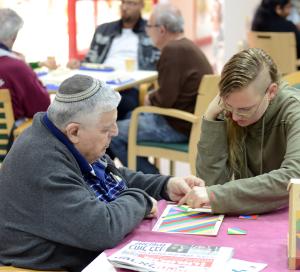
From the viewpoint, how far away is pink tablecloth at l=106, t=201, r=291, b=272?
5.91 feet

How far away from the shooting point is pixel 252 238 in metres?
1.93

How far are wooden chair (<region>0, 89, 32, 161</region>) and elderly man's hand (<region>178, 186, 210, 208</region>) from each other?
187 centimetres

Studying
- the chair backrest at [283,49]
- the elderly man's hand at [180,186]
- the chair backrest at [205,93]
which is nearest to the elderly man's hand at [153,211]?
the elderly man's hand at [180,186]

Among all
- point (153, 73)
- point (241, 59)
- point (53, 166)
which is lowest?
point (153, 73)

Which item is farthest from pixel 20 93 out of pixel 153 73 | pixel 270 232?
pixel 270 232

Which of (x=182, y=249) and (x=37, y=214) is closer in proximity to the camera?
(x=182, y=249)

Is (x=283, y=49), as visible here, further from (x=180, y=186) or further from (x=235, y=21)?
(x=180, y=186)

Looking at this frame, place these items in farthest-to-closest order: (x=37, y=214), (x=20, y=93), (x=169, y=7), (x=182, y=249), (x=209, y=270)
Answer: (x=169, y=7), (x=20, y=93), (x=37, y=214), (x=182, y=249), (x=209, y=270)

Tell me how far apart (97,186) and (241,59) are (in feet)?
2.05

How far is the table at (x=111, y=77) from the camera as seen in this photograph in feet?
14.6

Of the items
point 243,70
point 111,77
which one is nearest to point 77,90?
point 243,70

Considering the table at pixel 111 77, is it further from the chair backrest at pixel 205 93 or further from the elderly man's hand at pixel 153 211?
the elderly man's hand at pixel 153 211

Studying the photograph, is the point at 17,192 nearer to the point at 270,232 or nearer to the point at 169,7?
the point at 270,232

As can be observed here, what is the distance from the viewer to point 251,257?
1797 millimetres
